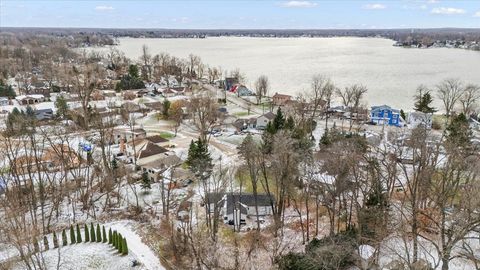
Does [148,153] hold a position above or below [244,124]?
above

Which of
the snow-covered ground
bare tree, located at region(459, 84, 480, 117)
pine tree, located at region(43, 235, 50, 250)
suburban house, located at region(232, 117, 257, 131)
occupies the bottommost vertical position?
the snow-covered ground

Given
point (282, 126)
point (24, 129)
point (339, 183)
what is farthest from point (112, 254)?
point (282, 126)

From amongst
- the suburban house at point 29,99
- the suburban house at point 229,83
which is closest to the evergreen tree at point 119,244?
the suburban house at point 29,99

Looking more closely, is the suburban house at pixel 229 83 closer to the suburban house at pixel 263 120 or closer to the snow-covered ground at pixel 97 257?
the suburban house at pixel 263 120

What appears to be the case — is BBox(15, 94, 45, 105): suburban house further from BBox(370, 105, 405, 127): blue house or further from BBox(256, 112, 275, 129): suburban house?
BBox(370, 105, 405, 127): blue house

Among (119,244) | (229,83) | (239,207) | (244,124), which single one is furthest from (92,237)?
(229,83)

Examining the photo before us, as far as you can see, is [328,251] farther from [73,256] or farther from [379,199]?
[73,256]

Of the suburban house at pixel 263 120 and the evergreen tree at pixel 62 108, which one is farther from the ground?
the evergreen tree at pixel 62 108

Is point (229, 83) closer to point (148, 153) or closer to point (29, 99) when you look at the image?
point (29, 99)

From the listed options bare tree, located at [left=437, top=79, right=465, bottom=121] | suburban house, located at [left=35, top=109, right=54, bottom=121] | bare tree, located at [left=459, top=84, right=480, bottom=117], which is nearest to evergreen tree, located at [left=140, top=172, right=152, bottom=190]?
suburban house, located at [left=35, top=109, right=54, bottom=121]
